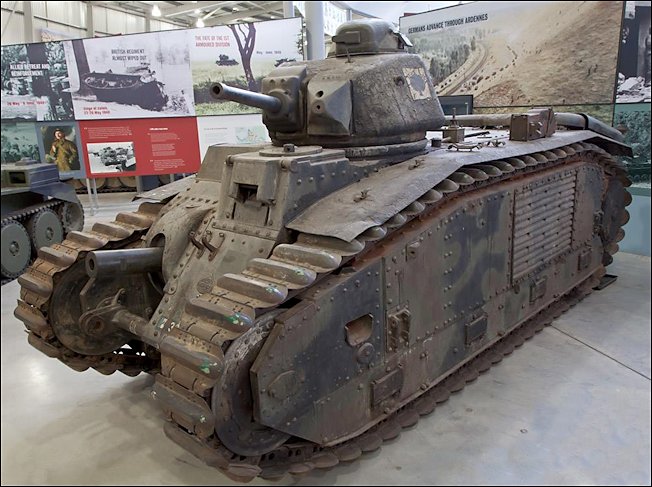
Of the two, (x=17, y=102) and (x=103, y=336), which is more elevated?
(x=17, y=102)

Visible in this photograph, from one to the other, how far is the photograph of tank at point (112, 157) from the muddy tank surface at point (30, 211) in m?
1.03

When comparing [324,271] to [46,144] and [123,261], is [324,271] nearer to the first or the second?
[123,261]

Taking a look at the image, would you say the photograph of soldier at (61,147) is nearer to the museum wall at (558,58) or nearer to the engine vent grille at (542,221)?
the museum wall at (558,58)

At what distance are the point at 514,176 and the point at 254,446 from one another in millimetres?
3391

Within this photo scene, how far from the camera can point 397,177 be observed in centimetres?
427

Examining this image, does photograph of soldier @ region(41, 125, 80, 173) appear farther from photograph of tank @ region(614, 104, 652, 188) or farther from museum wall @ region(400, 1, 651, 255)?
photograph of tank @ region(614, 104, 652, 188)

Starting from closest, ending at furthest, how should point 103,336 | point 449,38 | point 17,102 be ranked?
point 103,336, point 17,102, point 449,38

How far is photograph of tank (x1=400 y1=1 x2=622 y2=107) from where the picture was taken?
7801mm

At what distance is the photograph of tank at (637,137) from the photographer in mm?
8266

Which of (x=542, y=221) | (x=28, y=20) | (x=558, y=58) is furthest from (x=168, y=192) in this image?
(x=558, y=58)

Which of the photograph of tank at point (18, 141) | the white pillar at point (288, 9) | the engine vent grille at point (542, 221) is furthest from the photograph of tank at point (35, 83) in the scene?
the engine vent grille at point (542, 221)

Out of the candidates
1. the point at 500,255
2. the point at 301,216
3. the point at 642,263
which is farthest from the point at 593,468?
the point at 642,263

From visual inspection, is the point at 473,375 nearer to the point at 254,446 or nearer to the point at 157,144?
the point at 254,446

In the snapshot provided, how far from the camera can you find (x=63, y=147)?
864 cm
